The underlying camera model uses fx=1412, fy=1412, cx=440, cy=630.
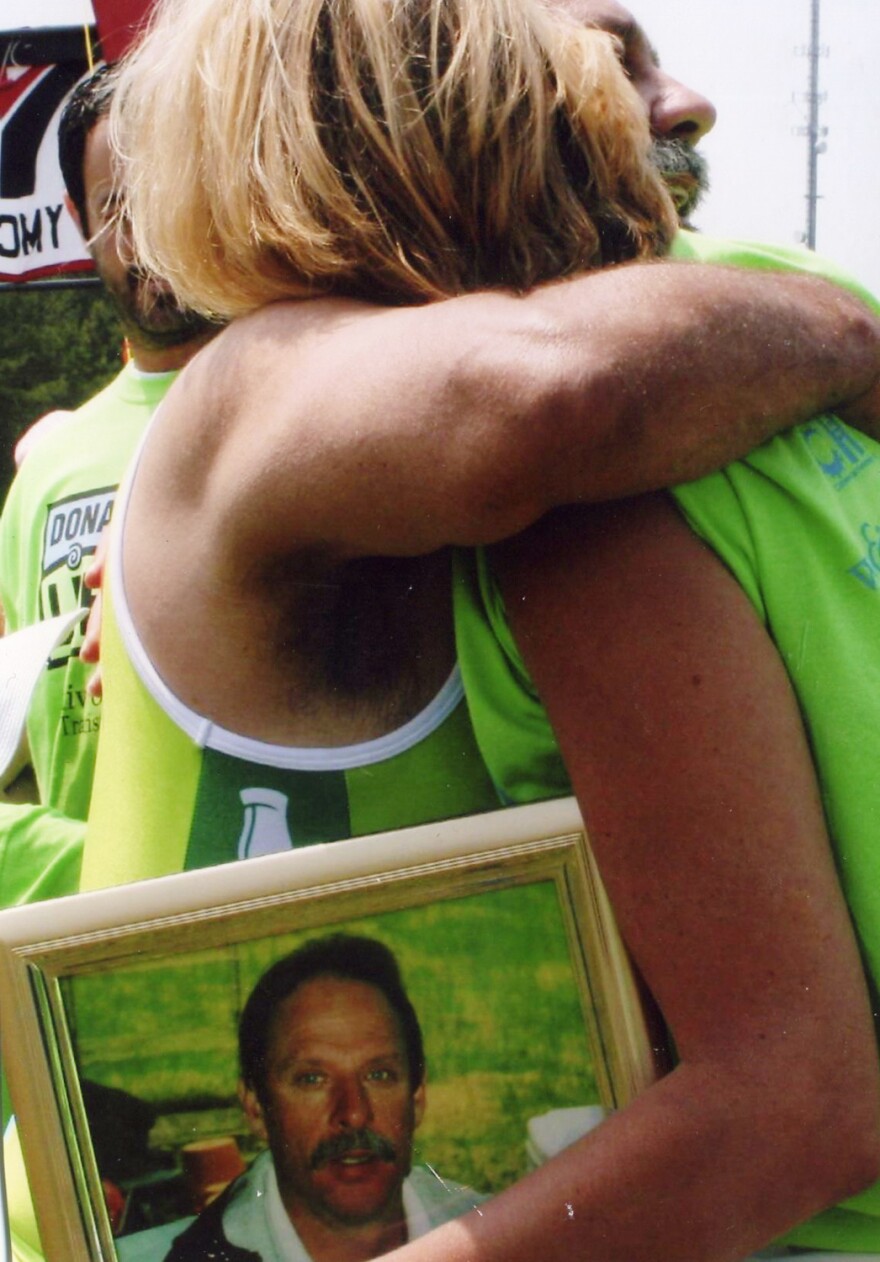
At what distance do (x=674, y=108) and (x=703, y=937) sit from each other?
1630 mm

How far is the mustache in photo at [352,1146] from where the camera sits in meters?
1.00

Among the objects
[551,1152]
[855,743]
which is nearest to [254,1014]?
[551,1152]

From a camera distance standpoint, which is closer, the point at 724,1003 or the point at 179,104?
the point at 724,1003

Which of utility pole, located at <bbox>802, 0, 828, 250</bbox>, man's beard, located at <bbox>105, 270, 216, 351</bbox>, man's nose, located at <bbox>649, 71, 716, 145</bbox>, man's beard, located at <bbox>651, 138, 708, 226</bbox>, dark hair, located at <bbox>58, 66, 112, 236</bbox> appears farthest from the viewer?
dark hair, located at <bbox>58, 66, 112, 236</bbox>

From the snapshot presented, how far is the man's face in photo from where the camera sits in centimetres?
100

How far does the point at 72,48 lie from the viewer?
18.5 ft

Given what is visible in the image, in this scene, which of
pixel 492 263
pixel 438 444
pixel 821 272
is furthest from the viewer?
pixel 821 272

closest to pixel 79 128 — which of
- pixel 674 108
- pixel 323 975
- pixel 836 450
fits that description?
pixel 674 108

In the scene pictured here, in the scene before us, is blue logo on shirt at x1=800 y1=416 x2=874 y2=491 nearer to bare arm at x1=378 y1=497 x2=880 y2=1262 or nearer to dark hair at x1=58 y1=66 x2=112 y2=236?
bare arm at x1=378 y1=497 x2=880 y2=1262

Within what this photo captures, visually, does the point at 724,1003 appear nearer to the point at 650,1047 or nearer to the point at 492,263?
the point at 650,1047

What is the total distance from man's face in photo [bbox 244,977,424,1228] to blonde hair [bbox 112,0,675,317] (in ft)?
1.79

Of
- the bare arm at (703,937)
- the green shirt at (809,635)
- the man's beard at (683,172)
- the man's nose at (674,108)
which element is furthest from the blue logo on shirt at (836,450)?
the man's nose at (674,108)

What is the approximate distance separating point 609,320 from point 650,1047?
51 centimetres

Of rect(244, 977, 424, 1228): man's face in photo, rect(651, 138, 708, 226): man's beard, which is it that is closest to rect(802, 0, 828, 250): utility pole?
rect(651, 138, 708, 226): man's beard
